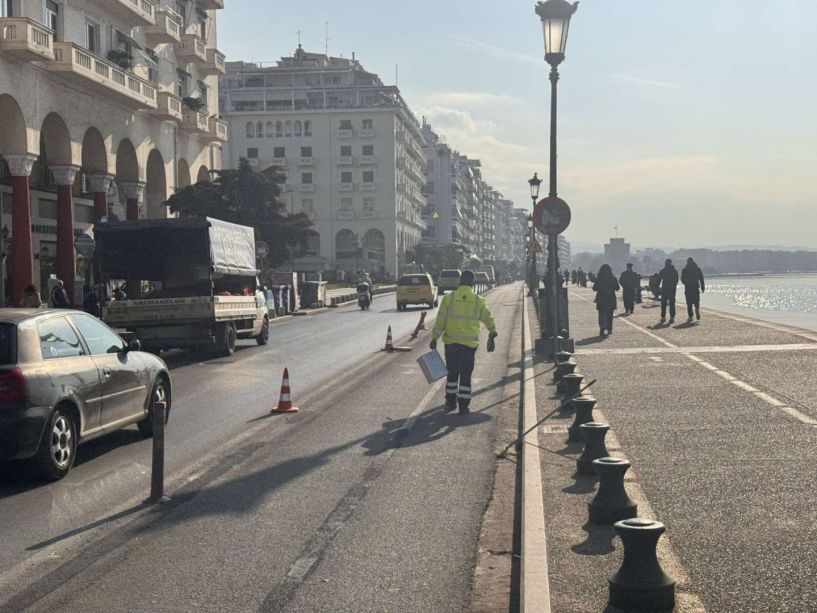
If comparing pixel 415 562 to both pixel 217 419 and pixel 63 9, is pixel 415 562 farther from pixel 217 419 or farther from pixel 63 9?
pixel 63 9

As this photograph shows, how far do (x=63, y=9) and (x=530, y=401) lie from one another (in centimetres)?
2881

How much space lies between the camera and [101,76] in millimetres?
36656

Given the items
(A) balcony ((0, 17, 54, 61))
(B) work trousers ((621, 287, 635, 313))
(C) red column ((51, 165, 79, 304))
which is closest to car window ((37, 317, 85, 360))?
(A) balcony ((0, 17, 54, 61))

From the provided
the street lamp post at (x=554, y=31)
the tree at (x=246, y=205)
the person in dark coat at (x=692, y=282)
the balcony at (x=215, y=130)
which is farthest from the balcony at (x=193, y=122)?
the street lamp post at (x=554, y=31)

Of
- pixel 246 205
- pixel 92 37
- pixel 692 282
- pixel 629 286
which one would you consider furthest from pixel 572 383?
pixel 246 205

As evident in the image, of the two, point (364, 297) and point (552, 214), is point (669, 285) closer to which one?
point (552, 214)

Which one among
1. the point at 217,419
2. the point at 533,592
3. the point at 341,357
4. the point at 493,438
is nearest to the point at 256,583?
the point at 533,592

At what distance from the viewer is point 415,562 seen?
242 inches

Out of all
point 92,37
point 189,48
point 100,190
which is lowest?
point 100,190

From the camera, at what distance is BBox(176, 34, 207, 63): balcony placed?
160 ft

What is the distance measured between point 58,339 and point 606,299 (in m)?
18.3

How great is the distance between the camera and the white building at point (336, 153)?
370ft

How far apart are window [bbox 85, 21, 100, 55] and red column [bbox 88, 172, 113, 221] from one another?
14.9 feet

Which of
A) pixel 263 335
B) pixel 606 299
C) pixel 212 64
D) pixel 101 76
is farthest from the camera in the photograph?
pixel 212 64
